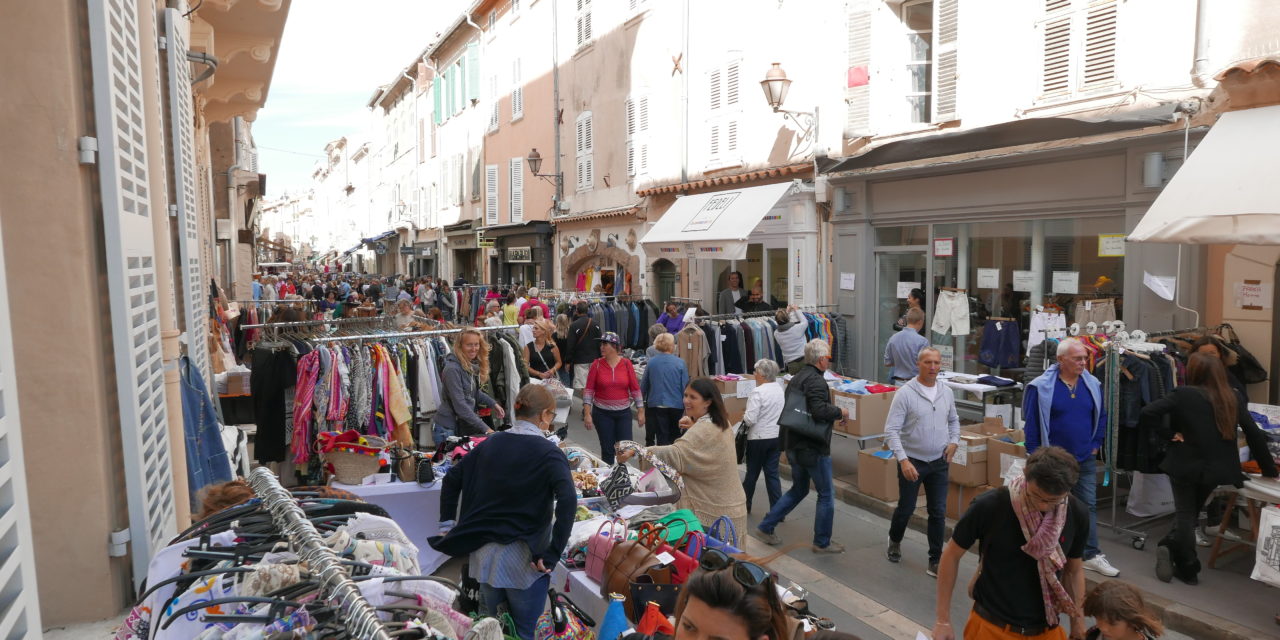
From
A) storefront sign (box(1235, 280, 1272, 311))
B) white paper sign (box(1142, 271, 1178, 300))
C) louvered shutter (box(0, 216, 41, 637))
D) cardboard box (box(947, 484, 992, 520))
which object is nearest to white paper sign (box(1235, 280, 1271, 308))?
storefront sign (box(1235, 280, 1272, 311))

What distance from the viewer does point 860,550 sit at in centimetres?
707

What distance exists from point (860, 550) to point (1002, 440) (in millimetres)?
1733

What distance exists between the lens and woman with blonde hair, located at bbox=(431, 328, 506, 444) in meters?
7.22

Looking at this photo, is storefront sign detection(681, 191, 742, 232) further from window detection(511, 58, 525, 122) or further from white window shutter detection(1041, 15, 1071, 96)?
window detection(511, 58, 525, 122)

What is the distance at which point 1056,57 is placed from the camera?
9.82 metres

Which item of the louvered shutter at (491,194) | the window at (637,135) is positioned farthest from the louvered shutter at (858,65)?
the louvered shutter at (491,194)

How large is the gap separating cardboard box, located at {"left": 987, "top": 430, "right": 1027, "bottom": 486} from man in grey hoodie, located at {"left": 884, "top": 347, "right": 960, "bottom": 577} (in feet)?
3.62

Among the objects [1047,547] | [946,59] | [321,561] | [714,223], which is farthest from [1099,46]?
[321,561]

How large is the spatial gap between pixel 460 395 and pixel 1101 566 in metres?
5.31

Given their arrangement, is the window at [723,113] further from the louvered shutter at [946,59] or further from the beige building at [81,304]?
the beige building at [81,304]

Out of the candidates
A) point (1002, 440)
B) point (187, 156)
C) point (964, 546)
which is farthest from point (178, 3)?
point (1002, 440)

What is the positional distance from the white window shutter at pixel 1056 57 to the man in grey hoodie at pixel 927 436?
537 centimetres

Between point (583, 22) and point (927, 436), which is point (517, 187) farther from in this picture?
point (927, 436)

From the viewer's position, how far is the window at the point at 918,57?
469 inches
